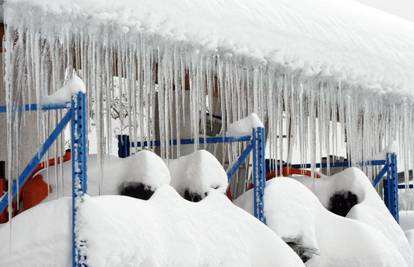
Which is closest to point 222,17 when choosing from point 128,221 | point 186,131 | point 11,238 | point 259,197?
point 259,197

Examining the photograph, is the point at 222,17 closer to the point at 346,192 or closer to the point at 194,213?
the point at 194,213

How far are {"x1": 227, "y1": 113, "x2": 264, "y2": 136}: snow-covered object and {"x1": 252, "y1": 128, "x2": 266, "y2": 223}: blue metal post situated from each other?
0.22 ft

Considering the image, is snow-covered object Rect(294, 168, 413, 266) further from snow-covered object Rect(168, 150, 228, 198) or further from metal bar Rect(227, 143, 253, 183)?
snow-covered object Rect(168, 150, 228, 198)

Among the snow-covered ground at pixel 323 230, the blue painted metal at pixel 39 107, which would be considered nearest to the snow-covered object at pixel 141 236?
the blue painted metal at pixel 39 107

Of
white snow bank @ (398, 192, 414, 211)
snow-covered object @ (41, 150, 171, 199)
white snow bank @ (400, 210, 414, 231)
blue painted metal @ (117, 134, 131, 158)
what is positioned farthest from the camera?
white snow bank @ (398, 192, 414, 211)

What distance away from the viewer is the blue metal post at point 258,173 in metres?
7.59

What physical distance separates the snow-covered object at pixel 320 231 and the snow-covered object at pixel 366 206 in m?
0.40

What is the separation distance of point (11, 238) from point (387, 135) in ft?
19.0

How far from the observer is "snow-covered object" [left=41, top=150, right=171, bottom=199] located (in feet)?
21.1

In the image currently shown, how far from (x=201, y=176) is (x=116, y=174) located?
0.82 meters

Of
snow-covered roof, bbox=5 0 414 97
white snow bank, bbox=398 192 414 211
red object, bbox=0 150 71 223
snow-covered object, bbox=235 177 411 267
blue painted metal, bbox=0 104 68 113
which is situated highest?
snow-covered roof, bbox=5 0 414 97

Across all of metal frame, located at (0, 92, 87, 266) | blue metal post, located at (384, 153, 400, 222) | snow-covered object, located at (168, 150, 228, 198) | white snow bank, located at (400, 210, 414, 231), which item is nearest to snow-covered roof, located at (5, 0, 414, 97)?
metal frame, located at (0, 92, 87, 266)

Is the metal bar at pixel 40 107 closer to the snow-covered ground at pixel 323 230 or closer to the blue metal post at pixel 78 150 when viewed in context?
the blue metal post at pixel 78 150

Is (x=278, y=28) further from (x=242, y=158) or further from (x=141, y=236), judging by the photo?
(x=141, y=236)
